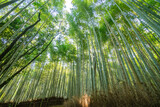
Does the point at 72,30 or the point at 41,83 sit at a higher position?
the point at 72,30

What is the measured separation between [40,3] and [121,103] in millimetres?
5090

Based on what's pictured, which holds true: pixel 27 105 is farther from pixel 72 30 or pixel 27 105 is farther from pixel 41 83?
pixel 72 30

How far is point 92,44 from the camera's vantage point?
11.7 feet

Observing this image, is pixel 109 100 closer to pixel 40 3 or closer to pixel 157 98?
pixel 157 98

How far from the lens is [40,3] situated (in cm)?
336

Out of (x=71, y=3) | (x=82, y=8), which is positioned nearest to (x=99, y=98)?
(x=82, y=8)

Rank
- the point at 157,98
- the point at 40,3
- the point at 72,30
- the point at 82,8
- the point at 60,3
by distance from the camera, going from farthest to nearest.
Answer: the point at 72,30
the point at 82,8
the point at 60,3
the point at 40,3
the point at 157,98

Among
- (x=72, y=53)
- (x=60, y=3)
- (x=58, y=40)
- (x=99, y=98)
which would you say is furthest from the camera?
(x=72, y=53)

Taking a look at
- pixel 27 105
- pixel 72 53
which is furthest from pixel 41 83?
pixel 72 53

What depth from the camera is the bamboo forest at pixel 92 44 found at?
173 centimetres

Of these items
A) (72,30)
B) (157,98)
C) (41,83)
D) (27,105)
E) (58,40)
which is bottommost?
(27,105)

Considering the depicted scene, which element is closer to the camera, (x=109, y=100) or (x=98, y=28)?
(x=109, y=100)

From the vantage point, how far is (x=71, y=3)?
4703 mm

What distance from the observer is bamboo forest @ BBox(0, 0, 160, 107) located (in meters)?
1.73
